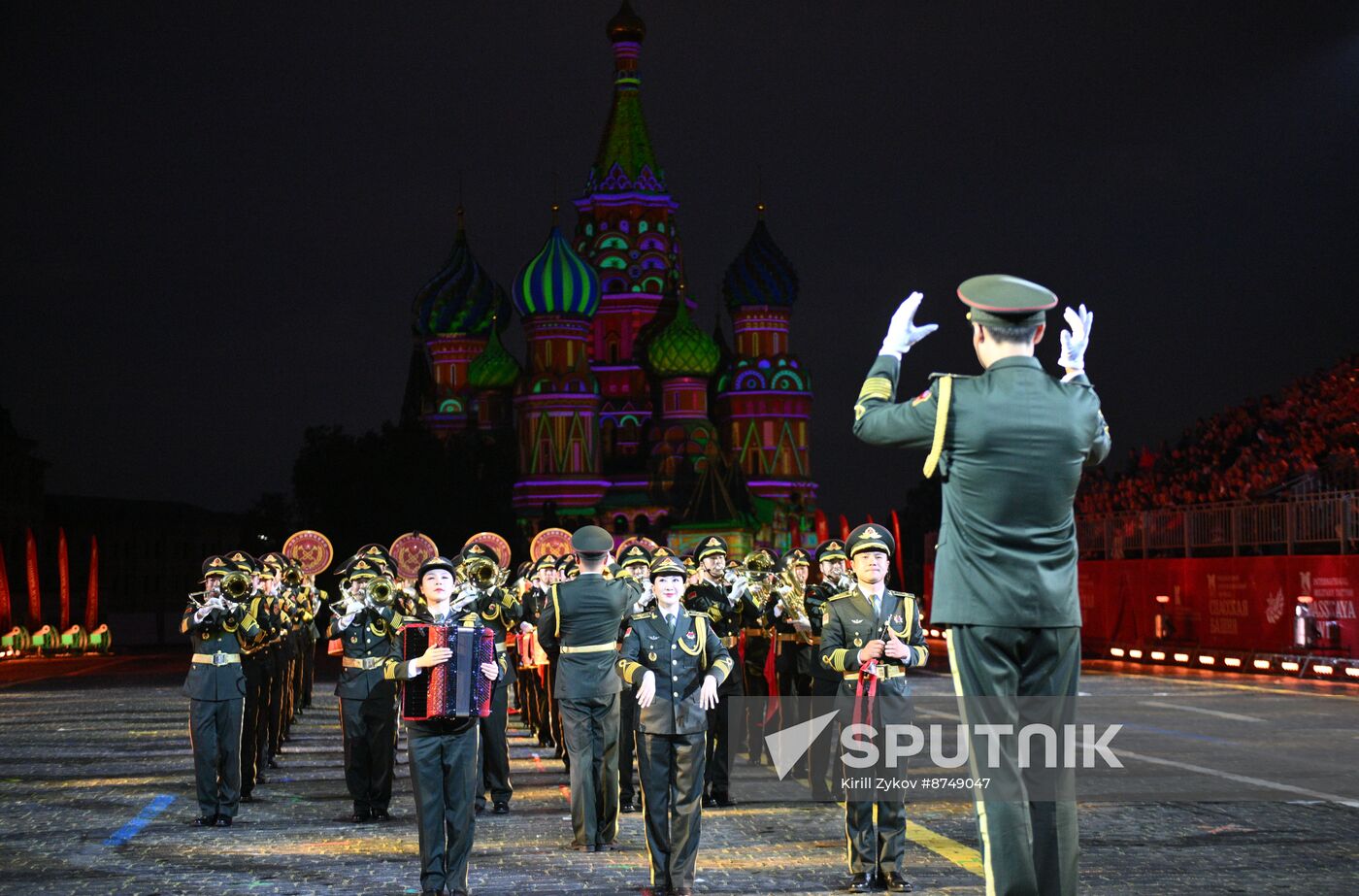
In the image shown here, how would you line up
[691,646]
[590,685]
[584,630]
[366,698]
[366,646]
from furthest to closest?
[366,646] < [366,698] < [584,630] < [590,685] < [691,646]

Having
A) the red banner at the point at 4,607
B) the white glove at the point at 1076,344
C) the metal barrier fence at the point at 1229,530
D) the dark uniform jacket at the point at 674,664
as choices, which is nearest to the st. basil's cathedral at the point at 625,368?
the red banner at the point at 4,607

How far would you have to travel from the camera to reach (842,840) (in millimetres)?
12477

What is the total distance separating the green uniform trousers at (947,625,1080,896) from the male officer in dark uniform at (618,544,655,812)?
294 inches

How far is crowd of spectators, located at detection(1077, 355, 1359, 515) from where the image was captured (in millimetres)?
34250

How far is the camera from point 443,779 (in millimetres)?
10148

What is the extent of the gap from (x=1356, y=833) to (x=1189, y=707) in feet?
38.7

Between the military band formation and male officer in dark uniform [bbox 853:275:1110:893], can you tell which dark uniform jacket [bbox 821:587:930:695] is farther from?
male officer in dark uniform [bbox 853:275:1110:893]

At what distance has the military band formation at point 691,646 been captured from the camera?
Result: 5.70 m

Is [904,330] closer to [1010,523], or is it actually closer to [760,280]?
[1010,523]

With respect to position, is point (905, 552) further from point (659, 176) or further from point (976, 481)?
point (976, 481)

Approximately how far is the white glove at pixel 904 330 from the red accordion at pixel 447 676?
14.9 ft

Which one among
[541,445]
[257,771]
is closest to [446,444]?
[541,445]

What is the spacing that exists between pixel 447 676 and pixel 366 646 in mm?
5176

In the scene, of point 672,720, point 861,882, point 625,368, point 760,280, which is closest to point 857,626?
point 672,720
